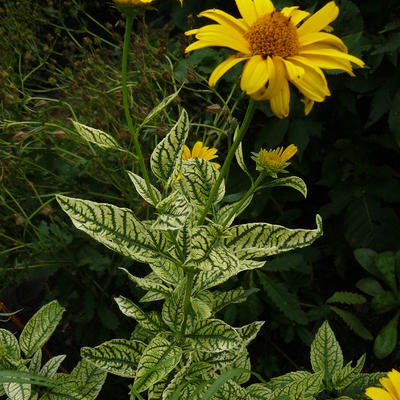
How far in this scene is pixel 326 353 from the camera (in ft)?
4.15

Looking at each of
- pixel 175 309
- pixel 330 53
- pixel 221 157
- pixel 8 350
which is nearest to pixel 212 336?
pixel 175 309

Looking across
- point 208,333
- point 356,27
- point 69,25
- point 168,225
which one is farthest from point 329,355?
point 69,25

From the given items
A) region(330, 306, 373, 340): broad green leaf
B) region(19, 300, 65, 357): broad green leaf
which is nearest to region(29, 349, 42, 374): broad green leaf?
region(19, 300, 65, 357): broad green leaf

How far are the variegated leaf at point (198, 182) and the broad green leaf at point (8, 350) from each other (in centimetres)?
48

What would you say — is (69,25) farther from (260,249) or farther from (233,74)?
(260,249)

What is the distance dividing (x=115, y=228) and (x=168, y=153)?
15 centimetres

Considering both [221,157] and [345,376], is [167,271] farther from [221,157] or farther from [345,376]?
[221,157]

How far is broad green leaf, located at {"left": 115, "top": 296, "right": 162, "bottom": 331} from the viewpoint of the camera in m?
1.05

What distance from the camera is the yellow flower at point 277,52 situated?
0.73m

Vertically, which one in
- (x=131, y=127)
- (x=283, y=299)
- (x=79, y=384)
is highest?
(x=131, y=127)

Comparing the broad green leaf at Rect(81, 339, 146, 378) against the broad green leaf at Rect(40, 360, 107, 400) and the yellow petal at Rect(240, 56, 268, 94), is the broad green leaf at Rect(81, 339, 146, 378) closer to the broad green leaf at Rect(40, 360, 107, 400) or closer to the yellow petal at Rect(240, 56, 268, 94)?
the broad green leaf at Rect(40, 360, 107, 400)

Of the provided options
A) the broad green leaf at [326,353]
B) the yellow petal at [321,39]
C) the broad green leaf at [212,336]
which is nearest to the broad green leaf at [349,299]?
the broad green leaf at [326,353]

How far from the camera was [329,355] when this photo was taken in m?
1.26

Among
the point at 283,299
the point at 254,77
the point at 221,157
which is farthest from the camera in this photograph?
the point at 221,157
